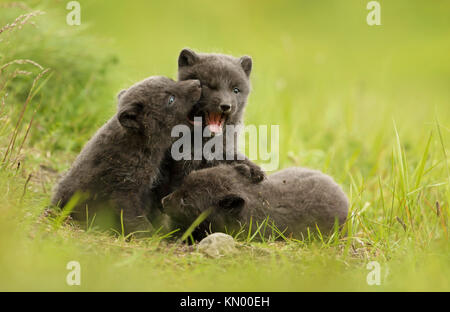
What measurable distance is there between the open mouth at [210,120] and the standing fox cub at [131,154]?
16 cm

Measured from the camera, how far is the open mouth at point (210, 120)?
6.04 metres

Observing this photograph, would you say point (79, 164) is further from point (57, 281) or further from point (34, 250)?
point (57, 281)

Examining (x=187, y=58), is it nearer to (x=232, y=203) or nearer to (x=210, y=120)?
(x=210, y=120)

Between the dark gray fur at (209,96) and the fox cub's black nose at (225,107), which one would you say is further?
the dark gray fur at (209,96)

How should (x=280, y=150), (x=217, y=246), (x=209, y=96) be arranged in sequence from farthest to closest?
(x=280, y=150) < (x=209, y=96) < (x=217, y=246)

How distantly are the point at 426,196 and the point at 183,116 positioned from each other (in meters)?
3.04

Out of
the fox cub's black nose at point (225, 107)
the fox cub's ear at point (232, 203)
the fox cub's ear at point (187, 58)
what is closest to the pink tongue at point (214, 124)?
the fox cub's black nose at point (225, 107)

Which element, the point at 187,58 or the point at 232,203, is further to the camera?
the point at 187,58

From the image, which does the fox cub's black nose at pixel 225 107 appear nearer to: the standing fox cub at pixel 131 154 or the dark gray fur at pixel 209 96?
the dark gray fur at pixel 209 96

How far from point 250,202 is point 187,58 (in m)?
1.71

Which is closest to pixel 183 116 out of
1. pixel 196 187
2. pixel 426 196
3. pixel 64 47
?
pixel 196 187

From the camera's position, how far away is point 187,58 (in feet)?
20.4

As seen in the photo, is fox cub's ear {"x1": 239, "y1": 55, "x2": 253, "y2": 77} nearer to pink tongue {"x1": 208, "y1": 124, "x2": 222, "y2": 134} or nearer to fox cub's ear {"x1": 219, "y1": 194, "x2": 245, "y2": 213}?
pink tongue {"x1": 208, "y1": 124, "x2": 222, "y2": 134}

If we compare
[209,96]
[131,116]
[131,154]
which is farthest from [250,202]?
[131,116]
